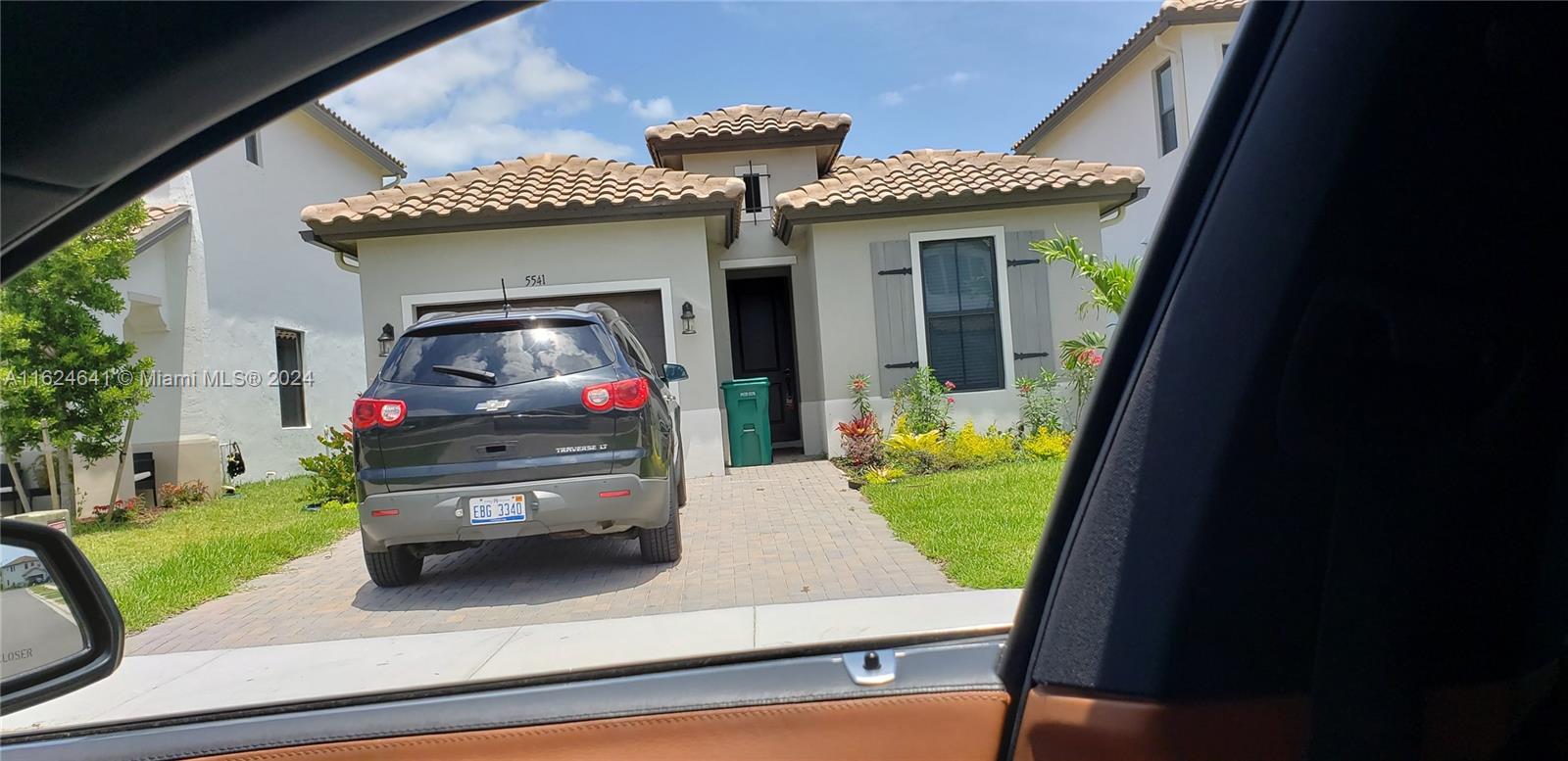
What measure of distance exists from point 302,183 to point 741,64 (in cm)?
277

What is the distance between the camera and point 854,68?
83.8 inches

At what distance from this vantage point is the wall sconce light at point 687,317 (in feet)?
35.7

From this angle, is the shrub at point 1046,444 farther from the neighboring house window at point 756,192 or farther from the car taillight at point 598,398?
the car taillight at point 598,398

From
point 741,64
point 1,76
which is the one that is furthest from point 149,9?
point 741,64

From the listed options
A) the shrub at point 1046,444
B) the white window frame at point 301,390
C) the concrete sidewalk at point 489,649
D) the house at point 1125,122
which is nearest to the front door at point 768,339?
the shrub at point 1046,444

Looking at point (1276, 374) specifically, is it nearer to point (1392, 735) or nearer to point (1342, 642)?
point (1342, 642)

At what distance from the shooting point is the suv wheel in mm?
6312

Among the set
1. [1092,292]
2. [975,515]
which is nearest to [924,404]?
[1092,292]

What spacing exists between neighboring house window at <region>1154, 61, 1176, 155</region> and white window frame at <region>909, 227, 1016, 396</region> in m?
2.17

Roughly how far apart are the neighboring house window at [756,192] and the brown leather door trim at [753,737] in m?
11.4

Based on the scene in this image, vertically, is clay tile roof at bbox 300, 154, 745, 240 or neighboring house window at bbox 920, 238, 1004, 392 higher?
clay tile roof at bbox 300, 154, 745, 240

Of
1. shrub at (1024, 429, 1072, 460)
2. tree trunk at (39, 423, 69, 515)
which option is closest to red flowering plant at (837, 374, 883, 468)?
shrub at (1024, 429, 1072, 460)

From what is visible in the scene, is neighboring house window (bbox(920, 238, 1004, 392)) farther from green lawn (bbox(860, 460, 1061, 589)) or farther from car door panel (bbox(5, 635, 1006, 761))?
car door panel (bbox(5, 635, 1006, 761))

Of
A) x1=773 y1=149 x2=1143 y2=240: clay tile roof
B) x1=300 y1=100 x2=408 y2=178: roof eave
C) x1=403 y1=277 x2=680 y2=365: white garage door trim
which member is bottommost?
x1=300 y1=100 x2=408 y2=178: roof eave
